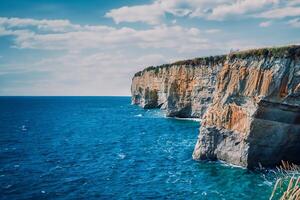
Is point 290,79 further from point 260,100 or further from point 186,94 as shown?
point 186,94

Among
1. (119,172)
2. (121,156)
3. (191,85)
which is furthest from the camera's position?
(191,85)

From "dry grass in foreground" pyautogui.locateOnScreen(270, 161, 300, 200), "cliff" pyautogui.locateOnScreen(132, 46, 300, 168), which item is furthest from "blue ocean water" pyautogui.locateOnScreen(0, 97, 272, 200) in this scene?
"dry grass in foreground" pyautogui.locateOnScreen(270, 161, 300, 200)

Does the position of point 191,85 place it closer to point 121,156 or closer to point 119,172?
point 121,156

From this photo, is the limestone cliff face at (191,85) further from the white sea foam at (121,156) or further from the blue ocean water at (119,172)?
the white sea foam at (121,156)

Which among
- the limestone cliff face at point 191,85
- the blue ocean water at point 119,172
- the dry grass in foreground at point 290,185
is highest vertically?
the limestone cliff face at point 191,85

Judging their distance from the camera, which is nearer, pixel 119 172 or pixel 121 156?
pixel 119 172

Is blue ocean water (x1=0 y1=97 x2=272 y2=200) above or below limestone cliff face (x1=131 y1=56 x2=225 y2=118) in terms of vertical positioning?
below

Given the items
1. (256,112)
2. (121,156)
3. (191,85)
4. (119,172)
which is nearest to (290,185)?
(256,112)

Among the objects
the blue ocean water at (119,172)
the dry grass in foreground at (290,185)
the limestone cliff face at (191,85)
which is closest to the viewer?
the dry grass in foreground at (290,185)

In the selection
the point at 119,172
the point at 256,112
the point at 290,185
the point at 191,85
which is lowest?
the point at 119,172

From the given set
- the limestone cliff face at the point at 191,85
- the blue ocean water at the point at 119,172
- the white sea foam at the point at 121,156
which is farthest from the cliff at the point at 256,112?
the limestone cliff face at the point at 191,85

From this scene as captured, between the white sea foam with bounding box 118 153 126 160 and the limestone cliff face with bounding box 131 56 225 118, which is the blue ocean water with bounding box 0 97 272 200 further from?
the limestone cliff face with bounding box 131 56 225 118

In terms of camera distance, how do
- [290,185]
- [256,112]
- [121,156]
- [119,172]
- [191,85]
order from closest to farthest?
[290,185], [256,112], [119,172], [121,156], [191,85]

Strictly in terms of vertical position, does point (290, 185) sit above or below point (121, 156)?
above
